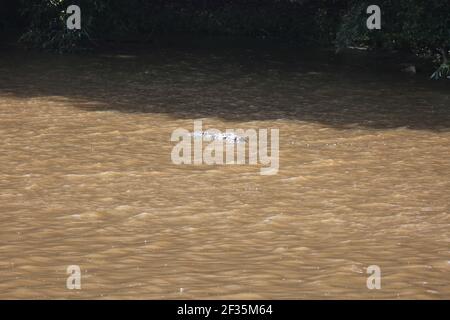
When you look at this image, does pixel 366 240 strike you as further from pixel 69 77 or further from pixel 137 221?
pixel 69 77

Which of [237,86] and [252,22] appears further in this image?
[252,22]

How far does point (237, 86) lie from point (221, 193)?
8790mm

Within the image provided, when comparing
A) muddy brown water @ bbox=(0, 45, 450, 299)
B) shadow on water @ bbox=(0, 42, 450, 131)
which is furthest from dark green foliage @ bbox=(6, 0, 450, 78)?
muddy brown water @ bbox=(0, 45, 450, 299)

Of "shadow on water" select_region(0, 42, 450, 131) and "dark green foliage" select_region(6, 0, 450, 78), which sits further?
"dark green foliage" select_region(6, 0, 450, 78)

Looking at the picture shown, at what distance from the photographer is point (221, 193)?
35.4 ft

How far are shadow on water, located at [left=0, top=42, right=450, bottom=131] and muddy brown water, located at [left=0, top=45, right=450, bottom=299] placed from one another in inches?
3.4

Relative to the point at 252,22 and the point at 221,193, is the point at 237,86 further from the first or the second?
the point at 252,22

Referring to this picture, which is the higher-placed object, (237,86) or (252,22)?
(252,22)

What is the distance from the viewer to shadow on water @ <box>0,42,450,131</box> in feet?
53.7

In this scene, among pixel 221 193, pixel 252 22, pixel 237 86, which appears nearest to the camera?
pixel 221 193

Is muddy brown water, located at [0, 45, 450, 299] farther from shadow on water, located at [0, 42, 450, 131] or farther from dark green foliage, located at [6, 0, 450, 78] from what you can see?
dark green foliage, located at [6, 0, 450, 78]

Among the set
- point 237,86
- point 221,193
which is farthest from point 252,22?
point 221,193

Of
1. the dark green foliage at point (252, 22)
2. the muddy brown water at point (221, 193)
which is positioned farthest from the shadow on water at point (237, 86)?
the dark green foliage at point (252, 22)

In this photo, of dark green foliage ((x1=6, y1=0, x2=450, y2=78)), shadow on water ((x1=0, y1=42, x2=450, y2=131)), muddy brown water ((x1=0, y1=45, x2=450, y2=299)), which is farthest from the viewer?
dark green foliage ((x1=6, y1=0, x2=450, y2=78))
